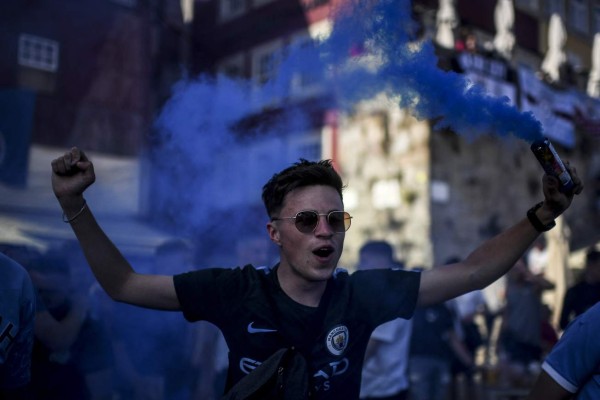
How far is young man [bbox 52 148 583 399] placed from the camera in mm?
2381

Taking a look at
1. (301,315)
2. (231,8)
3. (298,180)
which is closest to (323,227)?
(298,180)

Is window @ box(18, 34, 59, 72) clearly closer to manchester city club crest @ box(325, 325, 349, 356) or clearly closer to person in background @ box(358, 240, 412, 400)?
person in background @ box(358, 240, 412, 400)

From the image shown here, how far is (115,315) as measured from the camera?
4957mm

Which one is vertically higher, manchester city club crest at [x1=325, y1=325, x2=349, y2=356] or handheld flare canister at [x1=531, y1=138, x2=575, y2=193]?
handheld flare canister at [x1=531, y1=138, x2=575, y2=193]

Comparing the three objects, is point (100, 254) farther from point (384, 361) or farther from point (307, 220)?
point (384, 361)

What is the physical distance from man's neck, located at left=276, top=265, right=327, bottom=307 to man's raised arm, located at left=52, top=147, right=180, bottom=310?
40 cm

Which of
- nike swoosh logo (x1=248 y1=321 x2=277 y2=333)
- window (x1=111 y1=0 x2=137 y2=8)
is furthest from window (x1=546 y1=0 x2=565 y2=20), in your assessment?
nike swoosh logo (x1=248 y1=321 x2=277 y2=333)

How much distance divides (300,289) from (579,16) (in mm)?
18231

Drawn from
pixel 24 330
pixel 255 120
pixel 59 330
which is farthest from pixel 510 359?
pixel 24 330

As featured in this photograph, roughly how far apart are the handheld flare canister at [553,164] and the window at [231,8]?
9.86 metres

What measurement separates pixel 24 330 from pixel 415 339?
14.2 ft

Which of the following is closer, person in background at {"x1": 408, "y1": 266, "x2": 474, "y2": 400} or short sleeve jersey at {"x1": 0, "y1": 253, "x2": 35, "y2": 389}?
short sleeve jersey at {"x1": 0, "y1": 253, "x2": 35, "y2": 389}

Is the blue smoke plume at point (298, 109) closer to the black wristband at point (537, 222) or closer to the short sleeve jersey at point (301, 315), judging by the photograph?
the black wristband at point (537, 222)

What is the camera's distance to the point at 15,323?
2352 mm
